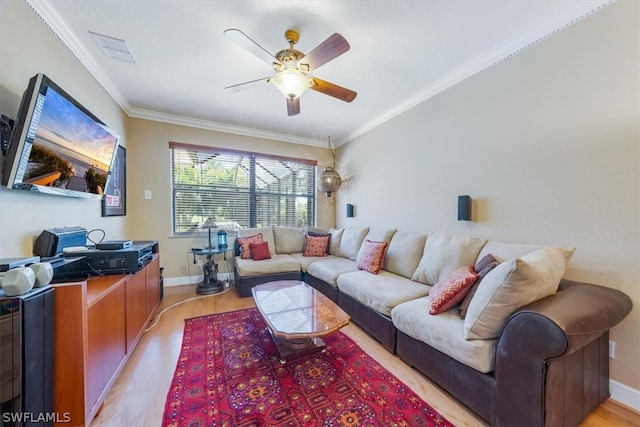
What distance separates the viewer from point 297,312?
1.99 metres

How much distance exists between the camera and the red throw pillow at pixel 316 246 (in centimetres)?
393

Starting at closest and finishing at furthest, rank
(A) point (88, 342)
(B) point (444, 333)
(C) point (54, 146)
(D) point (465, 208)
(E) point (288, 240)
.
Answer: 1. (A) point (88, 342)
2. (B) point (444, 333)
3. (C) point (54, 146)
4. (D) point (465, 208)
5. (E) point (288, 240)

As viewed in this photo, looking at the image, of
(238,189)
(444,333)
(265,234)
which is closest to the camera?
(444,333)

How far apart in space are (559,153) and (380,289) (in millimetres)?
1789

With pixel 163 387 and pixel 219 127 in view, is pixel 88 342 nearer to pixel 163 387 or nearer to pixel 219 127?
pixel 163 387

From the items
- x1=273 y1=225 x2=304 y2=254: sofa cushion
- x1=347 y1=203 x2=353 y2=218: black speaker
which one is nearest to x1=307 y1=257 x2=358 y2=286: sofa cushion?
x1=273 y1=225 x2=304 y2=254: sofa cushion

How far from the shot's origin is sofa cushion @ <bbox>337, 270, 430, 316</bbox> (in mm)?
2129

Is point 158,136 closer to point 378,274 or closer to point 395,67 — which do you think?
point 395,67

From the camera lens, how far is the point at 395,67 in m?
2.46

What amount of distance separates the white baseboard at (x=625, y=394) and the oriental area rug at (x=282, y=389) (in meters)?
1.19

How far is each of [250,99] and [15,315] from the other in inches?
114

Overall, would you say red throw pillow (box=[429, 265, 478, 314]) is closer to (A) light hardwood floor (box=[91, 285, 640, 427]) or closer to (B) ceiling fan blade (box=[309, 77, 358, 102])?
(A) light hardwood floor (box=[91, 285, 640, 427])

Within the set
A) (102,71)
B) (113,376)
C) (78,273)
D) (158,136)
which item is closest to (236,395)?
(113,376)

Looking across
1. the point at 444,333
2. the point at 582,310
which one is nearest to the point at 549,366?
the point at 582,310
